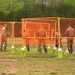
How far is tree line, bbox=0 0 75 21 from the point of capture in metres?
68.2

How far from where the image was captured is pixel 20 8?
71625 mm

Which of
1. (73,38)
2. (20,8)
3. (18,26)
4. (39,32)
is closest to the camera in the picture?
(39,32)

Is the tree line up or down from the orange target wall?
up

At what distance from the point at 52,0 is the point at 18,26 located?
41.6 meters

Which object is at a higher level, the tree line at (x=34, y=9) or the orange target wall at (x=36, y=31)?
the tree line at (x=34, y=9)

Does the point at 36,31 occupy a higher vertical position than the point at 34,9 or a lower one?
lower

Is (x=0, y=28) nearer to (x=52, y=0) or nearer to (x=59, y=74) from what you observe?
(x=59, y=74)

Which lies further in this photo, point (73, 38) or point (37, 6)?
point (37, 6)

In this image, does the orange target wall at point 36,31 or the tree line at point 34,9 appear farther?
the tree line at point 34,9

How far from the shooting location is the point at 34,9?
235ft

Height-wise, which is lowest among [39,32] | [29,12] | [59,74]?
[59,74]

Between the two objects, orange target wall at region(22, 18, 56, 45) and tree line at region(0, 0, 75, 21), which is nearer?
orange target wall at region(22, 18, 56, 45)

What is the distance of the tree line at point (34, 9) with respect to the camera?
68188mm

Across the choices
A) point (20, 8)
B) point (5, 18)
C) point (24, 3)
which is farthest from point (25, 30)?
point (24, 3)
